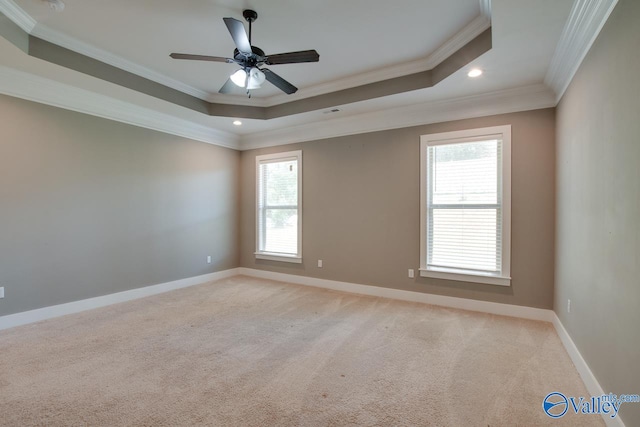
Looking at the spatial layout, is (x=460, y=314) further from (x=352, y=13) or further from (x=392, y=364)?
(x=352, y=13)

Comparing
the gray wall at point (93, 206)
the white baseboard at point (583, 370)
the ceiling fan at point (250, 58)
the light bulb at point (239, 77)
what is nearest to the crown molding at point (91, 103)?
the gray wall at point (93, 206)

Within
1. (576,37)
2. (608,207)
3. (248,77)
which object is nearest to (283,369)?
(608,207)

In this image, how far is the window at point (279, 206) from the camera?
17.0ft

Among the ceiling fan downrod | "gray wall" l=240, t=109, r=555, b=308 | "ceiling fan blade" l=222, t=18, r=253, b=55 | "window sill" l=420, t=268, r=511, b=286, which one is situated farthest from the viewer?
"window sill" l=420, t=268, r=511, b=286

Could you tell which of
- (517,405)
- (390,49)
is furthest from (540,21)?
(517,405)

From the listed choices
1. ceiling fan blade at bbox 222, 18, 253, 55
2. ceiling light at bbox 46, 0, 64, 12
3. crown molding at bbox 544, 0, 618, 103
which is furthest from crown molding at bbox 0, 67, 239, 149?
crown molding at bbox 544, 0, 618, 103

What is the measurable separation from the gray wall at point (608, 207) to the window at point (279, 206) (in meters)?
3.67

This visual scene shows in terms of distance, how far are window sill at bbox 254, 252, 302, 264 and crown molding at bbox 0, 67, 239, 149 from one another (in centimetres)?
231

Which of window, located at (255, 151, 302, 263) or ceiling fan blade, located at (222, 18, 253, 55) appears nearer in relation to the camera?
ceiling fan blade, located at (222, 18, 253, 55)

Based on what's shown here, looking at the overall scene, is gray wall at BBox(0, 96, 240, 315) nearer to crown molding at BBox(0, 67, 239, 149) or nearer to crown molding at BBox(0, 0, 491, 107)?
crown molding at BBox(0, 67, 239, 149)

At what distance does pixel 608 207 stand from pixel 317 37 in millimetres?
2724

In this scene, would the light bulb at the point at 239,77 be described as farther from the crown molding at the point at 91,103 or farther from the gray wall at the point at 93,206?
the gray wall at the point at 93,206

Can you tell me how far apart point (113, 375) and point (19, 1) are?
3104 millimetres

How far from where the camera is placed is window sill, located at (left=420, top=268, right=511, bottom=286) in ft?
11.6
